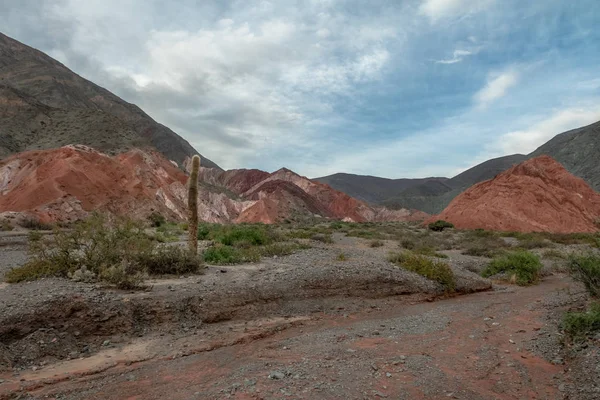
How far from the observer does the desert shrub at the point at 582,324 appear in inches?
259

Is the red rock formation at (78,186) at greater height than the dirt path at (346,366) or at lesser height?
greater

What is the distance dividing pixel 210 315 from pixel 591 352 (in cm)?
634

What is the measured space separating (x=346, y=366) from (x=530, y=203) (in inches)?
1802

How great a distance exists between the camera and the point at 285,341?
7422 millimetres

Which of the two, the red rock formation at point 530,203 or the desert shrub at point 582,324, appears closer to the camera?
the desert shrub at point 582,324

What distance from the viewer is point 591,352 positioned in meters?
5.86

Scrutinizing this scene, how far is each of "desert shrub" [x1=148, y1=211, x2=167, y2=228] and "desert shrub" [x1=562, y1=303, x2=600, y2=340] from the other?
32.9m

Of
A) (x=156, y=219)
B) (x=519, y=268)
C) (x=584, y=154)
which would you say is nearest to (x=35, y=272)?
(x=519, y=268)

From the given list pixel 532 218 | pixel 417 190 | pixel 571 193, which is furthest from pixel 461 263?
pixel 417 190

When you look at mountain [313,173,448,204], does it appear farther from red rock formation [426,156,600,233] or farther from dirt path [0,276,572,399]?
dirt path [0,276,572,399]

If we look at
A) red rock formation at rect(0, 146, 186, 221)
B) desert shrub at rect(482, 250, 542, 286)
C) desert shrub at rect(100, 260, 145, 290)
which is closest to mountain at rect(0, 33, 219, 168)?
red rock formation at rect(0, 146, 186, 221)

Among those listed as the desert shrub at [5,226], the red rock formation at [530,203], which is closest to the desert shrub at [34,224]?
the desert shrub at [5,226]

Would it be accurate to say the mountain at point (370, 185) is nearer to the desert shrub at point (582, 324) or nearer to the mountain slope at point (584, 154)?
the mountain slope at point (584, 154)

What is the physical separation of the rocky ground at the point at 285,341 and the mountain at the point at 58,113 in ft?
160
